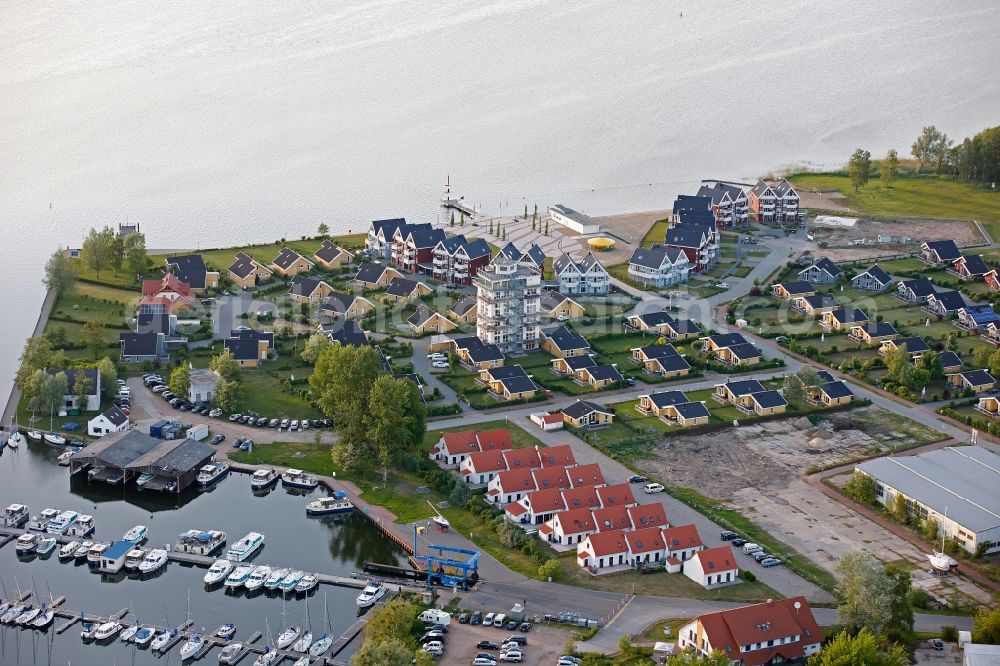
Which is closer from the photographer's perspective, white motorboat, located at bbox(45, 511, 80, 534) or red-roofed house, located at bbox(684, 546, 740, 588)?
red-roofed house, located at bbox(684, 546, 740, 588)

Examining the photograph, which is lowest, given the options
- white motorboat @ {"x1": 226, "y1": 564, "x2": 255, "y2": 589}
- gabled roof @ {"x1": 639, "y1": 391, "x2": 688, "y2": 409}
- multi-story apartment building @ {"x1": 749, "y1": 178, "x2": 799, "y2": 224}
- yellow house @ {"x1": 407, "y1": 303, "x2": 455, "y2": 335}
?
white motorboat @ {"x1": 226, "y1": 564, "x2": 255, "y2": 589}

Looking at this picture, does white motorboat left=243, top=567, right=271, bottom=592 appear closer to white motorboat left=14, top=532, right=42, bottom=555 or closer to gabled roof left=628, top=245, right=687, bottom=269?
white motorboat left=14, top=532, right=42, bottom=555

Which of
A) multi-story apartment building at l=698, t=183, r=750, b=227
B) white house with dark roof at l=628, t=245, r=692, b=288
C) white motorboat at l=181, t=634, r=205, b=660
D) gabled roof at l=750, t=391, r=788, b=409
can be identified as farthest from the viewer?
multi-story apartment building at l=698, t=183, r=750, b=227

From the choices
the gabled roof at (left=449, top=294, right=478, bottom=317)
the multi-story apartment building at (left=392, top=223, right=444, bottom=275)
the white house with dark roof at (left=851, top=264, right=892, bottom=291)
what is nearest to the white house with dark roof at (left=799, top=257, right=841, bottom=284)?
the white house with dark roof at (left=851, top=264, right=892, bottom=291)

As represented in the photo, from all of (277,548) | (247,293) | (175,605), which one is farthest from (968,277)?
(175,605)

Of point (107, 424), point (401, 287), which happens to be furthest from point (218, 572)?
point (401, 287)

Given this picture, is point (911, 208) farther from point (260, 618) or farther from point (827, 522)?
point (260, 618)
